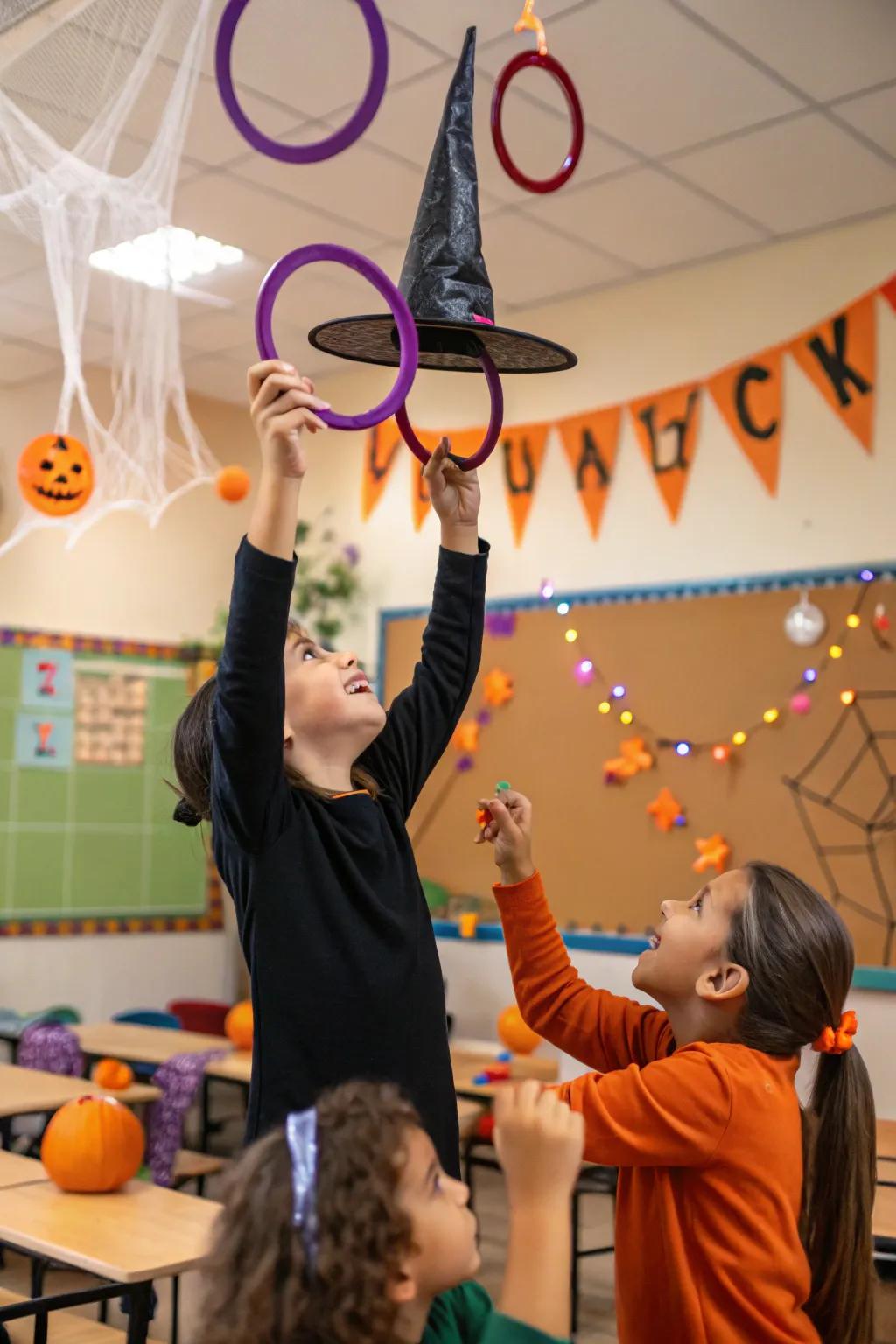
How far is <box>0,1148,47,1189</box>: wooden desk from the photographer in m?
2.85

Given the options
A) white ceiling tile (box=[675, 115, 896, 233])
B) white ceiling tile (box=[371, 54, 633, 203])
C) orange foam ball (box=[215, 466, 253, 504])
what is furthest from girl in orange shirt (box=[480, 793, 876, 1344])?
white ceiling tile (box=[675, 115, 896, 233])

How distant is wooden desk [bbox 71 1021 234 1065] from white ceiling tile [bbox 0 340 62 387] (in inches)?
104

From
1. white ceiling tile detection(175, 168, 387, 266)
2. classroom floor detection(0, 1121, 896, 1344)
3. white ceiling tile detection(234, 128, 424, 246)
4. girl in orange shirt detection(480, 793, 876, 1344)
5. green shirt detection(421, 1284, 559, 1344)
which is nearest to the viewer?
green shirt detection(421, 1284, 559, 1344)

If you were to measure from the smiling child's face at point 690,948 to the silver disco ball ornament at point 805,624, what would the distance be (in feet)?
9.75

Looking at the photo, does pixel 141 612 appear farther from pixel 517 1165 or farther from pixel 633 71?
pixel 517 1165

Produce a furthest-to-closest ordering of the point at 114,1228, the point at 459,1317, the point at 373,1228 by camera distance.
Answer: the point at 114,1228
the point at 459,1317
the point at 373,1228

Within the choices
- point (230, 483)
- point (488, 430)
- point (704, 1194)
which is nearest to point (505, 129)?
point (230, 483)

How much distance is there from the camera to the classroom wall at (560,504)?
15.0 feet

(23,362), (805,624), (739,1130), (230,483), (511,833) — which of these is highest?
(23,362)

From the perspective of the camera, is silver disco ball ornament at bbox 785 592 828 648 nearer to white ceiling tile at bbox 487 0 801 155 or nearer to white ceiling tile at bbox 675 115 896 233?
white ceiling tile at bbox 675 115 896 233

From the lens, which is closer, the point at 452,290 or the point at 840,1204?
the point at 452,290

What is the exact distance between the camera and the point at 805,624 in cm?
452

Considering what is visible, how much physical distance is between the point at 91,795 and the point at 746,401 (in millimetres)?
3194

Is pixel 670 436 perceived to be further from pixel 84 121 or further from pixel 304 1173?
pixel 304 1173
